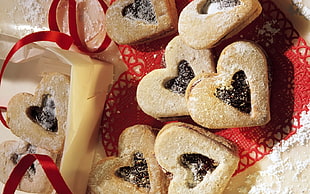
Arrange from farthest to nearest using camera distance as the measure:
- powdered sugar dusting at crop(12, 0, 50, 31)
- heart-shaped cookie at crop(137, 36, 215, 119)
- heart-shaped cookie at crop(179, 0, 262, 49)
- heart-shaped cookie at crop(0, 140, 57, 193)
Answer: powdered sugar dusting at crop(12, 0, 50, 31)
heart-shaped cookie at crop(0, 140, 57, 193)
heart-shaped cookie at crop(137, 36, 215, 119)
heart-shaped cookie at crop(179, 0, 262, 49)

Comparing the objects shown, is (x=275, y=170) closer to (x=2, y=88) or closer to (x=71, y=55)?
(x=71, y=55)

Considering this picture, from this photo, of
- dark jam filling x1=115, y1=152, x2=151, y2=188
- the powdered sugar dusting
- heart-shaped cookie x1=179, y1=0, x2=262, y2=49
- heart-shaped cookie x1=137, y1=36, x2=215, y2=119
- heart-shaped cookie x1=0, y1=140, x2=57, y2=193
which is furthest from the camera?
the powdered sugar dusting

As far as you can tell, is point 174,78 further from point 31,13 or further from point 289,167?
point 31,13

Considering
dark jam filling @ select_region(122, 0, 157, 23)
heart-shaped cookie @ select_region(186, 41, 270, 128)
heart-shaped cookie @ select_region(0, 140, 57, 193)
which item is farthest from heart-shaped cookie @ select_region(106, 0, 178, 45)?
heart-shaped cookie @ select_region(0, 140, 57, 193)

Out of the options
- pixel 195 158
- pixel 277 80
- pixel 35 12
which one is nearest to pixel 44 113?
pixel 35 12

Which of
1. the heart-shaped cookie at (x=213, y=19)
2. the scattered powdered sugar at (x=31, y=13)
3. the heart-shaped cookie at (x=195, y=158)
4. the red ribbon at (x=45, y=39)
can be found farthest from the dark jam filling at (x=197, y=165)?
the scattered powdered sugar at (x=31, y=13)

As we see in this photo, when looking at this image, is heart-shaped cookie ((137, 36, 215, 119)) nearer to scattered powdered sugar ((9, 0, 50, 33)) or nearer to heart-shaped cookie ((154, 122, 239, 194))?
heart-shaped cookie ((154, 122, 239, 194))

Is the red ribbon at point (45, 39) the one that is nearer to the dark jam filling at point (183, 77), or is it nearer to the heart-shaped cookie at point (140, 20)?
the heart-shaped cookie at point (140, 20)
